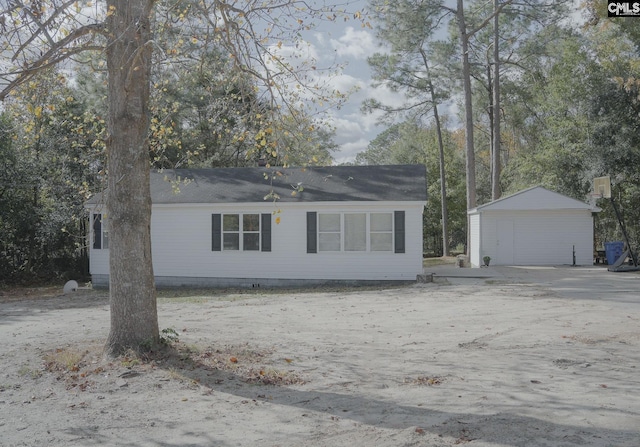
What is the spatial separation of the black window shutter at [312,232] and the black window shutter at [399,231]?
2.40 meters

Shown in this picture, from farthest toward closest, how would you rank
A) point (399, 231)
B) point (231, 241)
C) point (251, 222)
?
point (231, 241)
point (251, 222)
point (399, 231)

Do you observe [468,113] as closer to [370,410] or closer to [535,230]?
[535,230]

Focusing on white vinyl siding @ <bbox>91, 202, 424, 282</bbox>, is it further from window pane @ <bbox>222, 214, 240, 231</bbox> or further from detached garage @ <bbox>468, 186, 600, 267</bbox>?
detached garage @ <bbox>468, 186, 600, 267</bbox>

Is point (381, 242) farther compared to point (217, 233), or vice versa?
point (217, 233)

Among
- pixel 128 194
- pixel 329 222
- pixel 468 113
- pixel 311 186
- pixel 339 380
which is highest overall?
pixel 468 113

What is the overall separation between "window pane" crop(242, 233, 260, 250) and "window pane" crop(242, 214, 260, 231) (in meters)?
0.19

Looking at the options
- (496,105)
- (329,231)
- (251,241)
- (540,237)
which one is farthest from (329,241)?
(496,105)

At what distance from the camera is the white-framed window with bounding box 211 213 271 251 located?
57.4 ft

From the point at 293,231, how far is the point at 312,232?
631 millimetres

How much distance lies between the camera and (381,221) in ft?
55.5

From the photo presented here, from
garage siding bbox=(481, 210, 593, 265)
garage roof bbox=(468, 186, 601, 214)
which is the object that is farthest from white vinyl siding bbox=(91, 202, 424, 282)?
garage siding bbox=(481, 210, 593, 265)

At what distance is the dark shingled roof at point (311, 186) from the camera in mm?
17062

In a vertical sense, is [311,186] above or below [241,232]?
above

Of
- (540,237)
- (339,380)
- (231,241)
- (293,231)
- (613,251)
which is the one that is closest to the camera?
(339,380)
